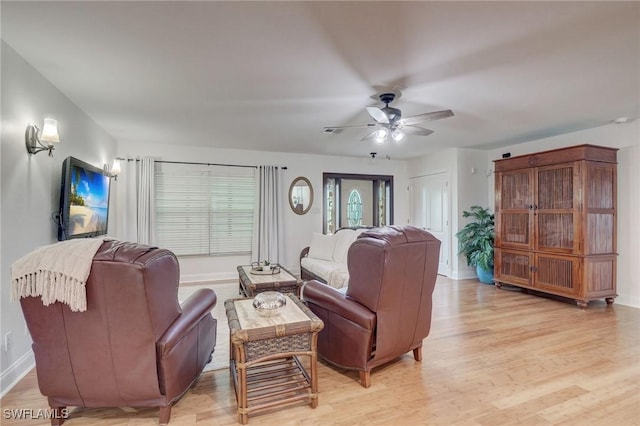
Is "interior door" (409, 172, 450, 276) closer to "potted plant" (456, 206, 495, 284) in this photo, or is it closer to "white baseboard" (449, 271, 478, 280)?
"white baseboard" (449, 271, 478, 280)

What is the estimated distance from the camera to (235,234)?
5750mm

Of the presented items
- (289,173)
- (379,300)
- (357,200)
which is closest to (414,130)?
(379,300)

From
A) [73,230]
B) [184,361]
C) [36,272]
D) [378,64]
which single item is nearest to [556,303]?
[378,64]

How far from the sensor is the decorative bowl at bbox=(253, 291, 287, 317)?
2.06 metres

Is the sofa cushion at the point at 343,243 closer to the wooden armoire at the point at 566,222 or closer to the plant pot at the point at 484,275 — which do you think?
the plant pot at the point at 484,275

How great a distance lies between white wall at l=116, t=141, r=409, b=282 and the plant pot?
1.98 meters

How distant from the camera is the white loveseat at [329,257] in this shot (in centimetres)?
421

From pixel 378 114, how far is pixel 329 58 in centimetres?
81

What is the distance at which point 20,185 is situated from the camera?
2.31 meters

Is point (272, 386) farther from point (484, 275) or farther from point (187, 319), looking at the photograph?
point (484, 275)

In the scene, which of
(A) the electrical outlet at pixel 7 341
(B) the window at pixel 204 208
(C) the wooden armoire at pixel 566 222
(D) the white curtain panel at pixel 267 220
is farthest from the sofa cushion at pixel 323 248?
(A) the electrical outlet at pixel 7 341

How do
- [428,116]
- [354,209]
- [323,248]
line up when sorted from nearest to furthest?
[428,116] → [323,248] → [354,209]

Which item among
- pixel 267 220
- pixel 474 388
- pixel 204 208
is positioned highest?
pixel 204 208

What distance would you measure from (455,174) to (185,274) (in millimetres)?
5083
